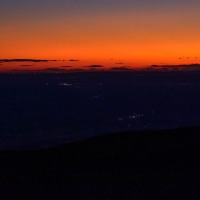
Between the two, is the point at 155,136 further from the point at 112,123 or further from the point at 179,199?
the point at 112,123

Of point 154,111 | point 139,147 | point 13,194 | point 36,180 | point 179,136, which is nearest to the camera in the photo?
point 13,194

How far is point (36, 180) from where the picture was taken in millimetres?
12758

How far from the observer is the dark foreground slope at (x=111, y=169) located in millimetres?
11273

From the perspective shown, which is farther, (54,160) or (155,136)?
(155,136)

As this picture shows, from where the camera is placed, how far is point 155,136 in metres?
19.1

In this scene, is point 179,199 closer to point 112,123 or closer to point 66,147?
point 66,147

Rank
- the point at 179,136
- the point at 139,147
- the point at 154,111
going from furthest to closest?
the point at 154,111 → the point at 179,136 → the point at 139,147

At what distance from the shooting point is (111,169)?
1395 cm

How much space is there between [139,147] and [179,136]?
260 cm

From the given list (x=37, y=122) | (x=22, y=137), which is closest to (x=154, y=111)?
(x=37, y=122)

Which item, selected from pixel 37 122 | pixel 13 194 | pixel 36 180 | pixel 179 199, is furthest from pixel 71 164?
pixel 37 122

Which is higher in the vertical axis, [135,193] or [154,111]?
[135,193]

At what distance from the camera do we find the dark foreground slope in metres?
11.3

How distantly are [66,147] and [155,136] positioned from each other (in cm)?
366
